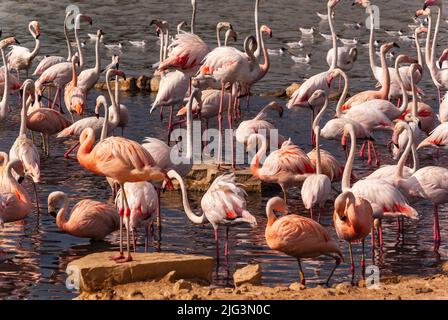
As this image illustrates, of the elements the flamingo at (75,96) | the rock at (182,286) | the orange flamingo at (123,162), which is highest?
the orange flamingo at (123,162)

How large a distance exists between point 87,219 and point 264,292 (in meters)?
2.92

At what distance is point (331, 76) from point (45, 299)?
307 inches

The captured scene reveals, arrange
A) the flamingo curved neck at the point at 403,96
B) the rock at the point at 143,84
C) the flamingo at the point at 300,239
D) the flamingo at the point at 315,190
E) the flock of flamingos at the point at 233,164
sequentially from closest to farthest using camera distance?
1. the flamingo at the point at 300,239
2. the flock of flamingos at the point at 233,164
3. the flamingo at the point at 315,190
4. the flamingo curved neck at the point at 403,96
5. the rock at the point at 143,84

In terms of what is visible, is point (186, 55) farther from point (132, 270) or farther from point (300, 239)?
point (132, 270)

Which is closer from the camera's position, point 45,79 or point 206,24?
point 45,79

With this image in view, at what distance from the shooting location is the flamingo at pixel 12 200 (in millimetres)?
11211

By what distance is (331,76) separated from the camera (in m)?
16.0

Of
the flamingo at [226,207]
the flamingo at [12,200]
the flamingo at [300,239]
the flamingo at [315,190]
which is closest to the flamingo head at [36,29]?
the flamingo at [12,200]

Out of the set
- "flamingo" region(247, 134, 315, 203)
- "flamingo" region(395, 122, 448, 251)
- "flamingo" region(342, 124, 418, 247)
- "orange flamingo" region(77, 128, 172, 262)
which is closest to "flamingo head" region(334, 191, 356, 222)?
"flamingo" region(342, 124, 418, 247)

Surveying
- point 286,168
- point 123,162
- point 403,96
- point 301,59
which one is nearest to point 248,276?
point 123,162

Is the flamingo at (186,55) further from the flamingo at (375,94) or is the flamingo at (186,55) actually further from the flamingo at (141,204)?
the flamingo at (141,204)

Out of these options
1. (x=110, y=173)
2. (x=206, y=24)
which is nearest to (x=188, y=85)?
(x=110, y=173)

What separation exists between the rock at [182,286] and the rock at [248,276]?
2.30ft
